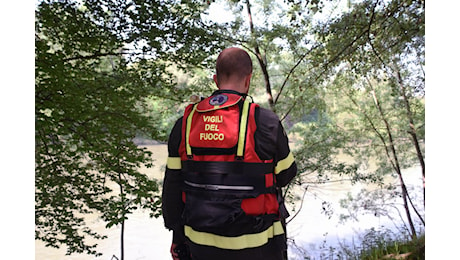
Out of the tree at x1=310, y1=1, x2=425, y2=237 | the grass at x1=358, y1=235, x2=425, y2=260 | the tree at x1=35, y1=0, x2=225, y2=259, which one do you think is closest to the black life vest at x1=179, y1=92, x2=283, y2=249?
the tree at x1=35, y1=0, x2=225, y2=259

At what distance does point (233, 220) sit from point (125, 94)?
7.01ft

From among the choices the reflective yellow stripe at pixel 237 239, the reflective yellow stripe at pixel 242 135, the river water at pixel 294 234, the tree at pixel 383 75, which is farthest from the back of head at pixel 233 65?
the river water at pixel 294 234

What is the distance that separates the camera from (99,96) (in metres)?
2.63

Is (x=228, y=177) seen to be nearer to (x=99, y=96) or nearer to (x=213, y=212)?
(x=213, y=212)

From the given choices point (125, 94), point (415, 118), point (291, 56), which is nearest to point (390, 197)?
point (415, 118)

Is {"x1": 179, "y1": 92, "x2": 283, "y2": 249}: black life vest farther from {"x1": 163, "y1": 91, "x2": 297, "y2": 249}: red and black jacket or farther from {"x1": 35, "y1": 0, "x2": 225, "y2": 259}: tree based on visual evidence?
{"x1": 35, "y1": 0, "x2": 225, "y2": 259}: tree

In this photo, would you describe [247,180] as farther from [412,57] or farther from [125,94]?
[412,57]

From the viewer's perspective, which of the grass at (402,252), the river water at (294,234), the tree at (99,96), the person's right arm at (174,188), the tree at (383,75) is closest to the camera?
the person's right arm at (174,188)

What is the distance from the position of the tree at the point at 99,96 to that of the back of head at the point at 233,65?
1.75 meters

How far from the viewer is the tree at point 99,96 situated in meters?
2.41

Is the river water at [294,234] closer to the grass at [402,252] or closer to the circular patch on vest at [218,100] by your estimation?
the grass at [402,252]

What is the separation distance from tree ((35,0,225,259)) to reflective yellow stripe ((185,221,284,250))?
5.23ft

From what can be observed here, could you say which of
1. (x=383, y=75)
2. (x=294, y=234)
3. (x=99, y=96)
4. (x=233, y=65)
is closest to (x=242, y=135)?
(x=233, y=65)

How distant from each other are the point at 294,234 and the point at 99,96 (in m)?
4.33
